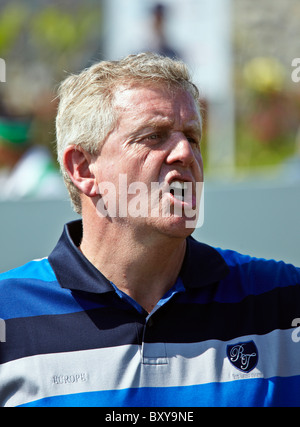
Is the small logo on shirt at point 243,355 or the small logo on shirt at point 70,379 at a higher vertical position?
the small logo on shirt at point 243,355

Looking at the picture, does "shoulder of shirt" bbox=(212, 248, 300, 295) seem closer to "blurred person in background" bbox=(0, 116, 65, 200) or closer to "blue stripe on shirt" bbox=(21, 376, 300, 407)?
"blue stripe on shirt" bbox=(21, 376, 300, 407)

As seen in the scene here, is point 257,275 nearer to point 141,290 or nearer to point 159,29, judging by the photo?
point 141,290

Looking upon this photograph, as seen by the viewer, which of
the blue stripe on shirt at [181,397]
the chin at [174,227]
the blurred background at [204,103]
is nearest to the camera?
the blue stripe on shirt at [181,397]

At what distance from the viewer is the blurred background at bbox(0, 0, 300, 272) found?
4.50 m

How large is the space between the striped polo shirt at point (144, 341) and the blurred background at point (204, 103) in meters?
1.47

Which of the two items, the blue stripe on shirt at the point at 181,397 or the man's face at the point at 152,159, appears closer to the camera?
the blue stripe on shirt at the point at 181,397

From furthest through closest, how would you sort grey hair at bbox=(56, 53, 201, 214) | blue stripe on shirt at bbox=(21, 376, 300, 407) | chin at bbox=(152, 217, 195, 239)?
grey hair at bbox=(56, 53, 201, 214), chin at bbox=(152, 217, 195, 239), blue stripe on shirt at bbox=(21, 376, 300, 407)

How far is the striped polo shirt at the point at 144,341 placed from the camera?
6.64 feet

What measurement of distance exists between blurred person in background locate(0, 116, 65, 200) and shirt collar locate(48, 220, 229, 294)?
292cm

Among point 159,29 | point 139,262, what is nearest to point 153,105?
point 139,262

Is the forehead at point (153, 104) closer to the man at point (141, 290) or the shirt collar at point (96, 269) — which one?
the man at point (141, 290)

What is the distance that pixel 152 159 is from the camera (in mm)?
2193

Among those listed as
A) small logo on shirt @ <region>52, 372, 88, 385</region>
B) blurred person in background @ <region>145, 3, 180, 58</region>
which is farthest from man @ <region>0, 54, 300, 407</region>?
blurred person in background @ <region>145, 3, 180, 58</region>

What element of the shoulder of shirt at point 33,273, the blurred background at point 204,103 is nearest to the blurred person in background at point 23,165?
the blurred background at point 204,103
